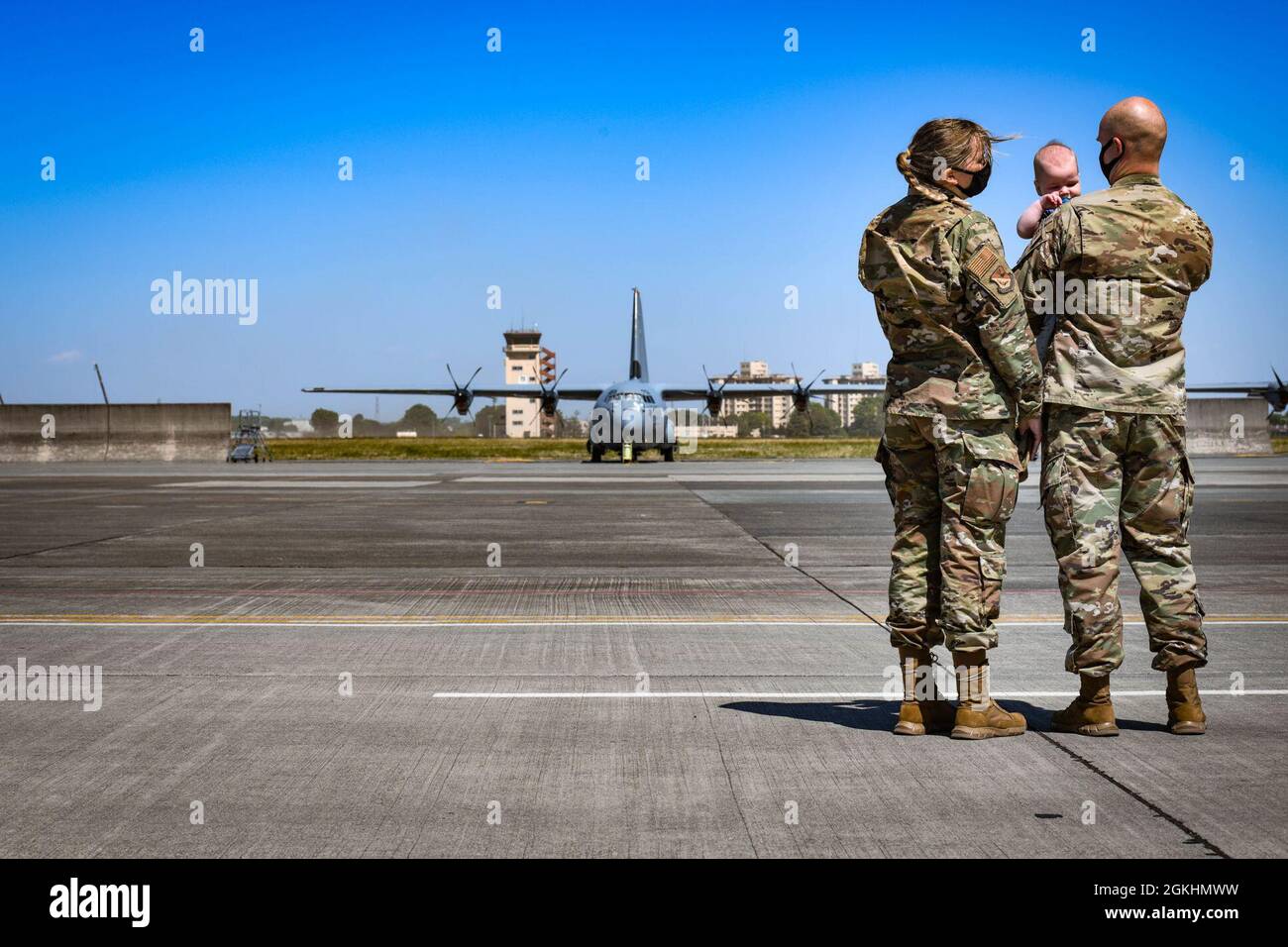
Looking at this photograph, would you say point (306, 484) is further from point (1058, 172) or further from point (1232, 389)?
point (1232, 389)

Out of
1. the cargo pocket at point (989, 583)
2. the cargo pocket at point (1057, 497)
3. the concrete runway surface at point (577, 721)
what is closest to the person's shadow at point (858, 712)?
the concrete runway surface at point (577, 721)

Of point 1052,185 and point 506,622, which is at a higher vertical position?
point 1052,185

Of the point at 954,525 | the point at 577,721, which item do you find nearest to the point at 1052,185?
the point at 954,525

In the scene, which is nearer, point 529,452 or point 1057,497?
point 1057,497

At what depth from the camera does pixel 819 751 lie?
4438mm

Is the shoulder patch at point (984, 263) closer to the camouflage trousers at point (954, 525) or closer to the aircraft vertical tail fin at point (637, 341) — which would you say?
the camouflage trousers at point (954, 525)

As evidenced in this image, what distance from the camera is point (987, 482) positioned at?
4.66 meters

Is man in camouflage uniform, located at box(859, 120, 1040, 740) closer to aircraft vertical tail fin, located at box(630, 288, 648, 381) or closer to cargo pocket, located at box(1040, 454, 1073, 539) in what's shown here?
cargo pocket, located at box(1040, 454, 1073, 539)

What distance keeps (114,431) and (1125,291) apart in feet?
162

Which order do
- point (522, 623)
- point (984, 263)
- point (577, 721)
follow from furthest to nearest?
point (522, 623), point (577, 721), point (984, 263)

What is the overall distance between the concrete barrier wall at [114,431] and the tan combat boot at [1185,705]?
156 feet

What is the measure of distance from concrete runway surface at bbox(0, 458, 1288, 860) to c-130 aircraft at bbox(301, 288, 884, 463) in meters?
31.5

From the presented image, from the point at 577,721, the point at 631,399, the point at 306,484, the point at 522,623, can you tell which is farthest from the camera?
the point at 631,399
